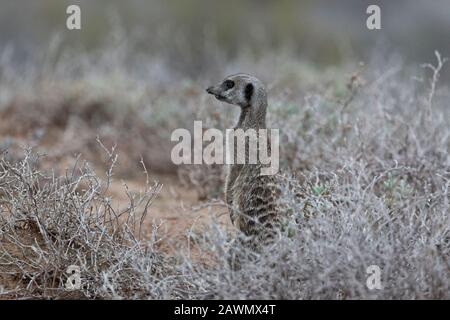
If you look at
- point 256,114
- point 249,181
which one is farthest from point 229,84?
point 249,181

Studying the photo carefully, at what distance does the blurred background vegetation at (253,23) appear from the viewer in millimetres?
15594

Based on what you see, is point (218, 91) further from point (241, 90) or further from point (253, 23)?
point (253, 23)

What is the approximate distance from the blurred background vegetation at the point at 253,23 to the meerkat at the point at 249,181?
31.6 feet

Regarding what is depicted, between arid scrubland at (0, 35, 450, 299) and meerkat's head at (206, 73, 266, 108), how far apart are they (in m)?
0.56

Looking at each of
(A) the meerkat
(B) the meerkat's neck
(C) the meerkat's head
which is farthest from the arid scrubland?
(C) the meerkat's head

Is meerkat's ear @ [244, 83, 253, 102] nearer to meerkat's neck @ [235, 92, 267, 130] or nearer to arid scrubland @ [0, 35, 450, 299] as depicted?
meerkat's neck @ [235, 92, 267, 130]

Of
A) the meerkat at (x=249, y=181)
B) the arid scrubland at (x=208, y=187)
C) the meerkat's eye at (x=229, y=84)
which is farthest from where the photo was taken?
the meerkat's eye at (x=229, y=84)

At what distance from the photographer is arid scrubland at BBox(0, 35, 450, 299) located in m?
3.80

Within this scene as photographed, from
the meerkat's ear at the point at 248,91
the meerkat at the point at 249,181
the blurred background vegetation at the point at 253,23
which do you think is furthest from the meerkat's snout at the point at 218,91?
the blurred background vegetation at the point at 253,23

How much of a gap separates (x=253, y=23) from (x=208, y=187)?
12.5 m

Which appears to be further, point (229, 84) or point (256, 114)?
point (229, 84)

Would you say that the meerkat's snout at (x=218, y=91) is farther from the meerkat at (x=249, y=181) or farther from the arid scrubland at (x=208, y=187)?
the arid scrubland at (x=208, y=187)

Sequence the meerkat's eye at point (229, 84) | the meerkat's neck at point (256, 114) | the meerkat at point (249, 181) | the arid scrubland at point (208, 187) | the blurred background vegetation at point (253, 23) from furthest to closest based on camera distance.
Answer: the blurred background vegetation at point (253, 23) → the meerkat's eye at point (229, 84) → the meerkat's neck at point (256, 114) → the meerkat at point (249, 181) → the arid scrubland at point (208, 187)

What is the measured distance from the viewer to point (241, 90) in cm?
485
